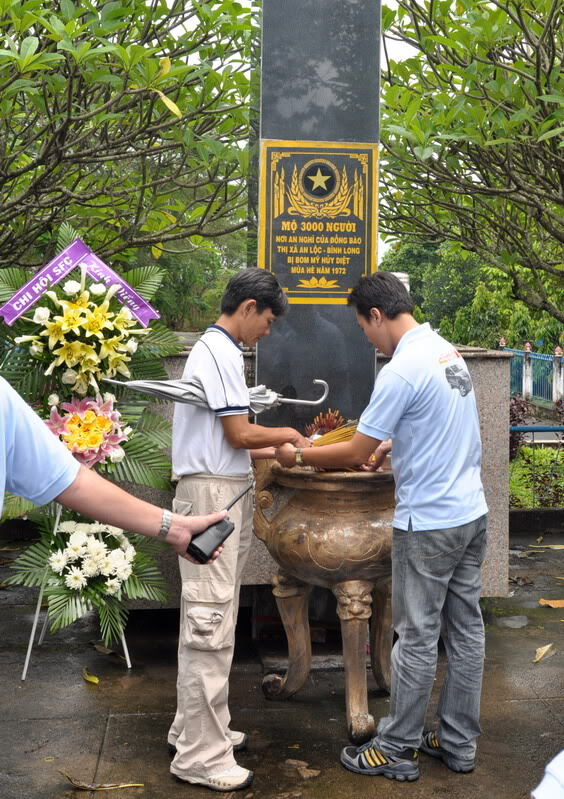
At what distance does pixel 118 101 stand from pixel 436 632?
3393mm

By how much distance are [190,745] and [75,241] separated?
2.58 m

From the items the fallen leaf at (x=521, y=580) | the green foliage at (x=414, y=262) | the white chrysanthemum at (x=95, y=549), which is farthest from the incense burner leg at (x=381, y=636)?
the green foliage at (x=414, y=262)

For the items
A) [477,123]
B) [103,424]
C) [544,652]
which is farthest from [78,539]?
[477,123]

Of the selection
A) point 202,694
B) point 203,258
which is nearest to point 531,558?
point 202,694

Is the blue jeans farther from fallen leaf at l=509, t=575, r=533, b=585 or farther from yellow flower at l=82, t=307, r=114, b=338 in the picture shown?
fallen leaf at l=509, t=575, r=533, b=585

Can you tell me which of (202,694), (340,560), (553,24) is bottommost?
(202,694)

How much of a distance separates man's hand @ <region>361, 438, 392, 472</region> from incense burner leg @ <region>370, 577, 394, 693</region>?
638 millimetres

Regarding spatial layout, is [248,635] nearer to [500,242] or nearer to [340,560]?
[340,560]

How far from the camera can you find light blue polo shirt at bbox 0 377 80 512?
233 cm

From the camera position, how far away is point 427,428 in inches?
156

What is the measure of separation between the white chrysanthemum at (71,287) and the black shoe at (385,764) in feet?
8.48

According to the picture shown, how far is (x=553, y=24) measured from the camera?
5.64m

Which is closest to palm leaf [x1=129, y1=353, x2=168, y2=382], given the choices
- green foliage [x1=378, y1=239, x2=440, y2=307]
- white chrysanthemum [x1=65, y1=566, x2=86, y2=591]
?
white chrysanthemum [x1=65, y1=566, x2=86, y2=591]

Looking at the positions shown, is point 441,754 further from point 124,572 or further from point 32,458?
point 32,458
